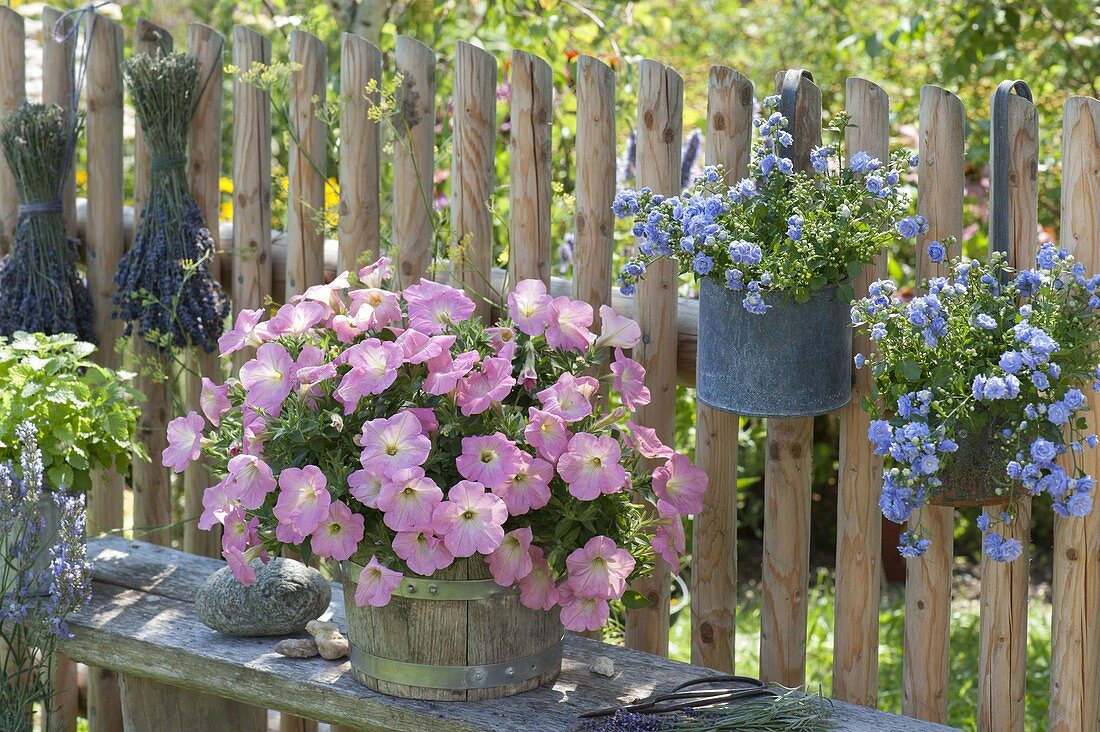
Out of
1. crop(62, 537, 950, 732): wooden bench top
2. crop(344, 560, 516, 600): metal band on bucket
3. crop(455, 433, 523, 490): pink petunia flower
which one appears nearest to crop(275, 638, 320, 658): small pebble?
crop(62, 537, 950, 732): wooden bench top

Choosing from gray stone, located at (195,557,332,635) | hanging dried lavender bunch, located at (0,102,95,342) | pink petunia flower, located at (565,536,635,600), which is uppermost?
hanging dried lavender bunch, located at (0,102,95,342)

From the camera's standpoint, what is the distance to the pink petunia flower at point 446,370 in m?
1.95

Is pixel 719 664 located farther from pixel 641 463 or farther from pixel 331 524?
pixel 331 524

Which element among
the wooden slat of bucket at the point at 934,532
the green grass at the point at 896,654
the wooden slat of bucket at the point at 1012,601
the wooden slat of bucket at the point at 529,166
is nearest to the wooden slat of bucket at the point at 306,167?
the wooden slat of bucket at the point at 529,166

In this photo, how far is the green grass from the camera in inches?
150

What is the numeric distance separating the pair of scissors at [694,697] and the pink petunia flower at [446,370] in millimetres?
578

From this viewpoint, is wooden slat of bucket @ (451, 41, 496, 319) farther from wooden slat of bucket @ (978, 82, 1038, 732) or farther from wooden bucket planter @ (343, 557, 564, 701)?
wooden slat of bucket @ (978, 82, 1038, 732)

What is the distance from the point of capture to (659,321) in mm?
2414

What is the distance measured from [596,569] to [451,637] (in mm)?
259

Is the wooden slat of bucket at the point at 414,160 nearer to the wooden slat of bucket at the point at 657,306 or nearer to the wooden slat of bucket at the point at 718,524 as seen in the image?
the wooden slat of bucket at the point at 657,306

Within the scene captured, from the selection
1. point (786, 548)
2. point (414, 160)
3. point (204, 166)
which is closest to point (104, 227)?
point (204, 166)

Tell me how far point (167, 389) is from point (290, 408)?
108 centimetres

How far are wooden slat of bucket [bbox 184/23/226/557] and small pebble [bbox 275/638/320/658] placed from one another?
0.61 metres

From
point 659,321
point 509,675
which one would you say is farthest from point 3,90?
point 509,675
